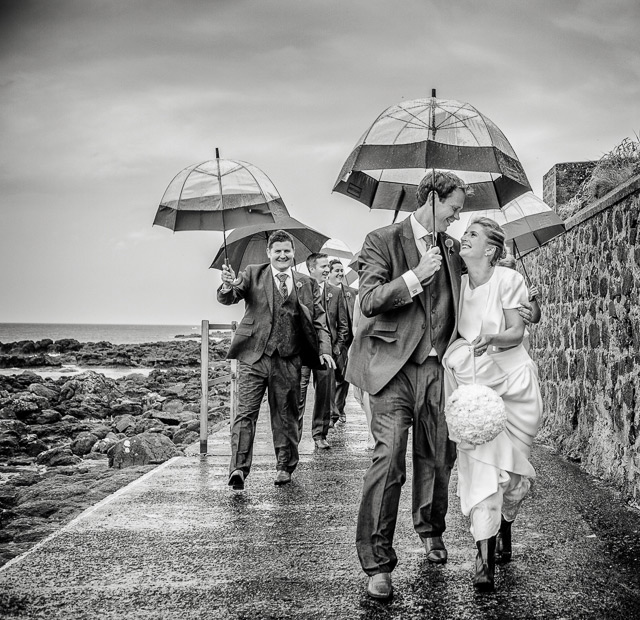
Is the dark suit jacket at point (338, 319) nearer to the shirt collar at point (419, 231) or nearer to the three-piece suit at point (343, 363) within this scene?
the three-piece suit at point (343, 363)

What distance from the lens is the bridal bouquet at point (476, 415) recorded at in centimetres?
434

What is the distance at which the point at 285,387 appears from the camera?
763cm

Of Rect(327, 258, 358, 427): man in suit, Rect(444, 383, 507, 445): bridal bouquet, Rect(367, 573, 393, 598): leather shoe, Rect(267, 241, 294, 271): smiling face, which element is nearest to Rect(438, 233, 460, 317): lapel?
Rect(444, 383, 507, 445): bridal bouquet

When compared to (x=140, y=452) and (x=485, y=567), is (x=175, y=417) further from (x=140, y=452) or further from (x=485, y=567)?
(x=485, y=567)

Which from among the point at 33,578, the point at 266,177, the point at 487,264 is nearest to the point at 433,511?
the point at 487,264

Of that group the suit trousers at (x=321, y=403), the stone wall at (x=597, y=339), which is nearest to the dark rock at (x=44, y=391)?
the suit trousers at (x=321, y=403)

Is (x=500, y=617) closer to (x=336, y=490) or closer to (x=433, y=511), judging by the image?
(x=433, y=511)

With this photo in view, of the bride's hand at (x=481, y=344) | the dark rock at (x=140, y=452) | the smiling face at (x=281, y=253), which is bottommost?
the dark rock at (x=140, y=452)

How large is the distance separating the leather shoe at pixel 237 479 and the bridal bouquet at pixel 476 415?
3212 mm

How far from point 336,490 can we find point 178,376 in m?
31.2

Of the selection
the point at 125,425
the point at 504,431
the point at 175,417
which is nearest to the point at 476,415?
the point at 504,431

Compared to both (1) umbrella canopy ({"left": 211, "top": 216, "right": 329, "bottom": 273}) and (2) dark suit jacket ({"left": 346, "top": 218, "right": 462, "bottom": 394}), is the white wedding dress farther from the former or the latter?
(1) umbrella canopy ({"left": 211, "top": 216, "right": 329, "bottom": 273})

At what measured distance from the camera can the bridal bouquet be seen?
14.2ft

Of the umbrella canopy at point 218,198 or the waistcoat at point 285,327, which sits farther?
the umbrella canopy at point 218,198
